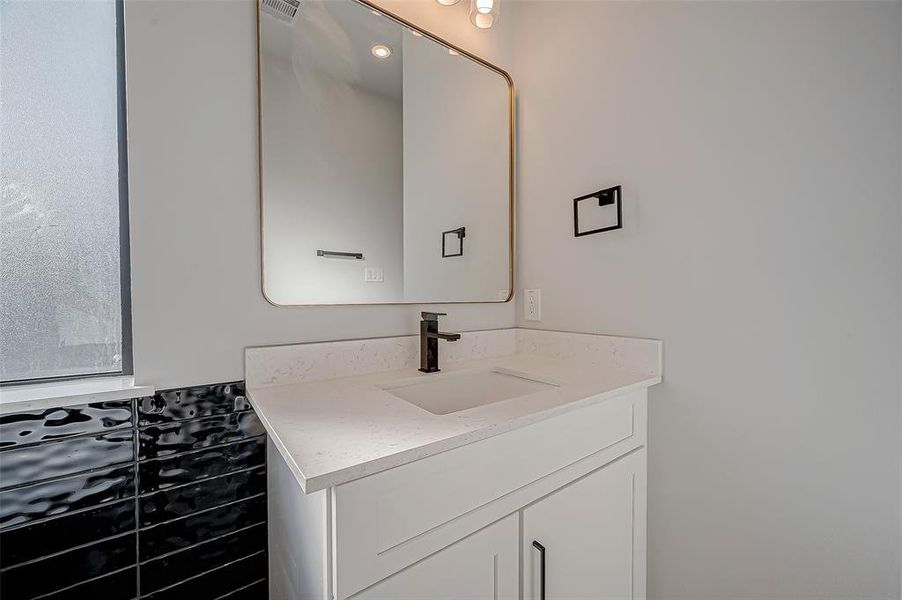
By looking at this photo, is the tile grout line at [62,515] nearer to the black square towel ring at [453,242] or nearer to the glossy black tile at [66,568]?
the glossy black tile at [66,568]

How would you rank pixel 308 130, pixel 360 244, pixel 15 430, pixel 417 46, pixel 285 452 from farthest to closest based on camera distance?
pixel 417 46, pixel 360 244, pixel 308 130, pixel 15 430, pixel 285 452

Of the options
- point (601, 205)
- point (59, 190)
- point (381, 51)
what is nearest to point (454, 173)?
point (381, 51)

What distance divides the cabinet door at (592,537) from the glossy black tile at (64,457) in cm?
92

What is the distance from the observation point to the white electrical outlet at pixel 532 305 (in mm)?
1471

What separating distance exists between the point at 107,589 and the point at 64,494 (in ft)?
0.77

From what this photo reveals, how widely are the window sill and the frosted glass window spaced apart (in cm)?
3

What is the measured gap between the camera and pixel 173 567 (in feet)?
2.91

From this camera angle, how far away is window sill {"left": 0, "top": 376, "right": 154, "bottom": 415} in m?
0.74

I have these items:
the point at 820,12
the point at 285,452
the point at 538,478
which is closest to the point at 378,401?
the point at 285,452

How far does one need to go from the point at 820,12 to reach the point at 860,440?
3.14 ft

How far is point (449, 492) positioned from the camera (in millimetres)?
675

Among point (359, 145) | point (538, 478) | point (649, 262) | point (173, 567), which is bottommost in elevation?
point (173, 567)

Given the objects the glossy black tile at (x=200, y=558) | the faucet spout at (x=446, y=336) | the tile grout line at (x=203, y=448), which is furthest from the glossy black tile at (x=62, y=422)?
the faucet spout at (x=446, y=336)

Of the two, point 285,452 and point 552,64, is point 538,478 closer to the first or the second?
point 285,452
